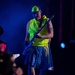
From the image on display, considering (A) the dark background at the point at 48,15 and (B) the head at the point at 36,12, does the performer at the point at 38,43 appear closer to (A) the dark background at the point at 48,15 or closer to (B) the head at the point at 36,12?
(B) the head at the point at 36,12

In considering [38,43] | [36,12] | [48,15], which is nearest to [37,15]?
[36,12]

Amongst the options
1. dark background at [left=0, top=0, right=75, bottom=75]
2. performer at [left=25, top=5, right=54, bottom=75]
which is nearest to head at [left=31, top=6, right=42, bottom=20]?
performer at [left=25, top=5, right=54, bottom=75]

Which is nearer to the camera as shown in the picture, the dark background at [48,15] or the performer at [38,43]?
the performer at [38,43]

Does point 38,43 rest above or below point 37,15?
below

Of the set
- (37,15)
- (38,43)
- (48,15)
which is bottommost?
(38,43)

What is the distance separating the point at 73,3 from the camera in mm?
5617

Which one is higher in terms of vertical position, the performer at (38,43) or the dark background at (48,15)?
the dark background at (48,15)

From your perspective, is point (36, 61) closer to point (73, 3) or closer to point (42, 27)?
point (42, 27)

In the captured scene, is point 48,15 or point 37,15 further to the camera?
point 48,15

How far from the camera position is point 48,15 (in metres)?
5.64

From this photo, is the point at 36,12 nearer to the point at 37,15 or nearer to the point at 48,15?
the point at 37,15

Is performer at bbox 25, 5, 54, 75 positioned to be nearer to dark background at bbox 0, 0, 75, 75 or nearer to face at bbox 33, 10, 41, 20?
face at bbox 33, 10, 41, 20

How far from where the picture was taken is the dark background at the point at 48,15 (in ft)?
18.3

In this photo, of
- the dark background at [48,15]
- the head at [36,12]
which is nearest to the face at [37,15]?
the head at [36,12]
